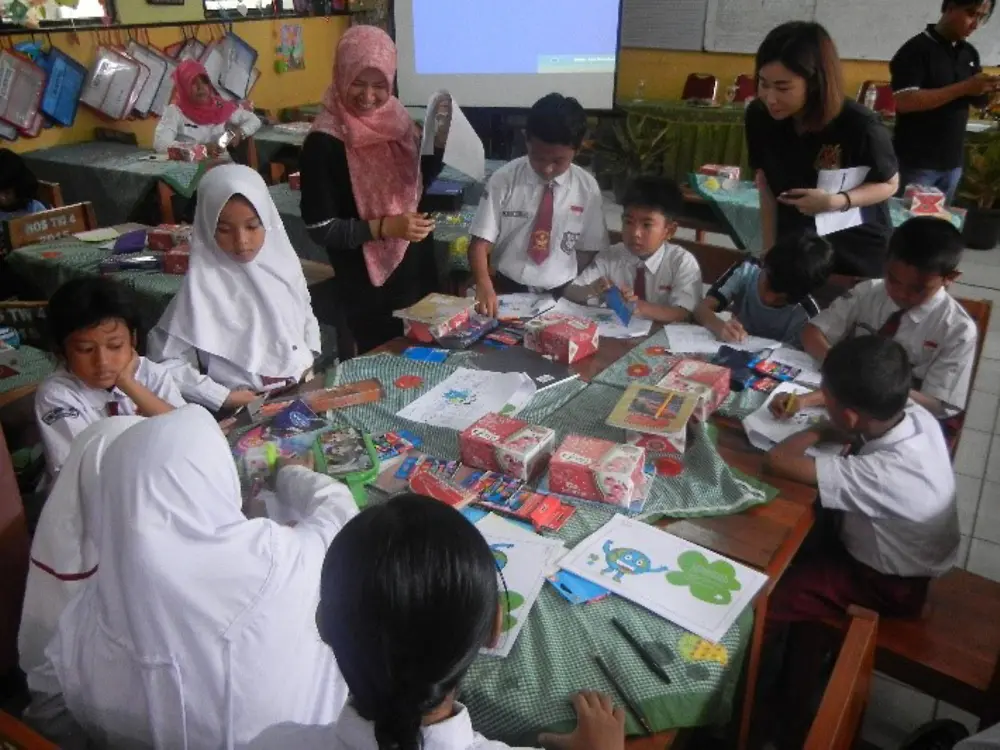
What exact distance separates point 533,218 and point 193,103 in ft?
12.6

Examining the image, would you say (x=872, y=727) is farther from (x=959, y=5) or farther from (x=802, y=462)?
(x=959, y=5)

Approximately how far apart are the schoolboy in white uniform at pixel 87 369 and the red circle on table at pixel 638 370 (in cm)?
120

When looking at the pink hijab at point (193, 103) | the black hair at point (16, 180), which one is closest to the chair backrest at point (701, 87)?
the pink hijab at point (193, 103)

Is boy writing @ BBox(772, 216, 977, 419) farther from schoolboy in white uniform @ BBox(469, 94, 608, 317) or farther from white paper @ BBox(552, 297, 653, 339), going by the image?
schoolboy in white uniform @ BBox(469, 94, 608, 317)

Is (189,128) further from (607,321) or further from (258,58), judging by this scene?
(607,321)

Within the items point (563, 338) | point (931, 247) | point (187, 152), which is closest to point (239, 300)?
point (563, 338)

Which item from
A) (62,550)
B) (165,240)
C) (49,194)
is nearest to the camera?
(62,550)

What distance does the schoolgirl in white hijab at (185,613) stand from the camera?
3.26 feet

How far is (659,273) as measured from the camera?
2.55m

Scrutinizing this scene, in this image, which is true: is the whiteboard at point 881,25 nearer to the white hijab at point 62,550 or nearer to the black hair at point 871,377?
the black hair at point 871,377

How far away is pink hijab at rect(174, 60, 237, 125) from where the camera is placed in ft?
17.4

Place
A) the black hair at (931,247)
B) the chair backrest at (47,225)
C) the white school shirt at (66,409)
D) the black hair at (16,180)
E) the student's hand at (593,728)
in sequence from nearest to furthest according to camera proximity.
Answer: the student's hand at (593,728) → the white school shirt at (66,409) → the black hair at (931,247) → the chair backrest at (47,225) → the black hair at (16,180)

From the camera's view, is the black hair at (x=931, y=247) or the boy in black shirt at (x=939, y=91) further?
the boy in black shirt at (x=939, y=91)

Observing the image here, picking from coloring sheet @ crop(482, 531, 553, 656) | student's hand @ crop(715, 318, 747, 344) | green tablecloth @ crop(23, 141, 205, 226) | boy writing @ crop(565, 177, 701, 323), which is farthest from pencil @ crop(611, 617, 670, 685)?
green tablecloth @ crop(23, 141, 205, 226)
